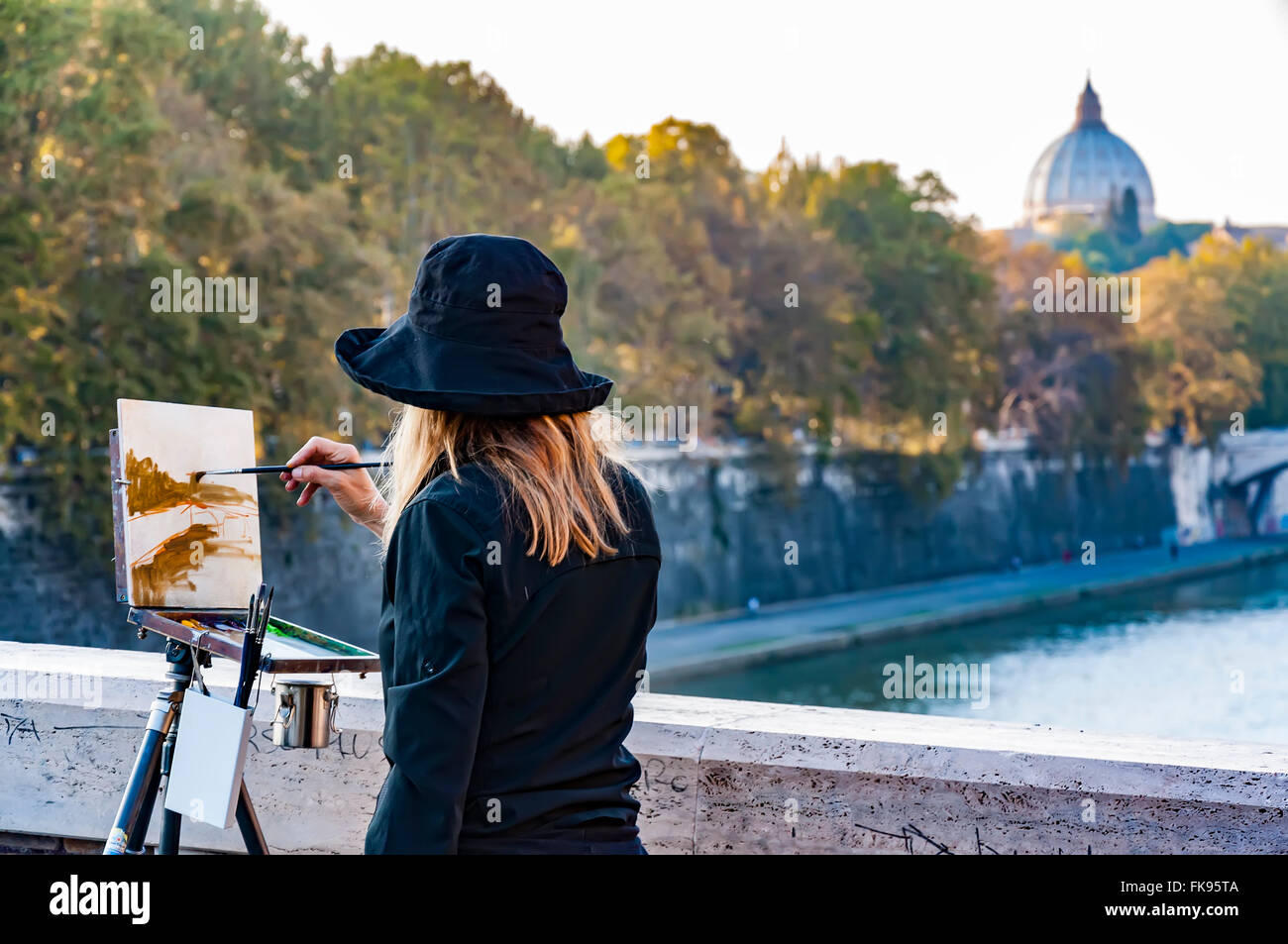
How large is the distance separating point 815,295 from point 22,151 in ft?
48.8

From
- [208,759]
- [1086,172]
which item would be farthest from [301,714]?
[1086,172]

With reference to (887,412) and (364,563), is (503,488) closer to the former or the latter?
(364,563)

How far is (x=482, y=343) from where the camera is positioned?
1.82 m

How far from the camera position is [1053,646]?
3017 cm

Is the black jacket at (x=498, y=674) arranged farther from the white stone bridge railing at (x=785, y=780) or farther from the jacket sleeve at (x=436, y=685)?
the white stone bridge railing at (x=785, y=780)

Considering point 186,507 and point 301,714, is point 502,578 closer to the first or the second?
point 301,714

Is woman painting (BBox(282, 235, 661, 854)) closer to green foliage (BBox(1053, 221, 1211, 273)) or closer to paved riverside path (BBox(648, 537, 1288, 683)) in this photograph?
paved riverside path (BBox(648, 537, 1288, 683))

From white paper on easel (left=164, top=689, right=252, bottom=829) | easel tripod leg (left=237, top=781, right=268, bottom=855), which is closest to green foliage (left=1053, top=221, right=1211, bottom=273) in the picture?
easel tripod leg (left=237, top=781, right=268, bottom=855)

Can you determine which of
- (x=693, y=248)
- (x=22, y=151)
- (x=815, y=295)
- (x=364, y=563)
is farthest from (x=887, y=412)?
(x=22, y=151)

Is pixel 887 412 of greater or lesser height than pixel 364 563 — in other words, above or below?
above

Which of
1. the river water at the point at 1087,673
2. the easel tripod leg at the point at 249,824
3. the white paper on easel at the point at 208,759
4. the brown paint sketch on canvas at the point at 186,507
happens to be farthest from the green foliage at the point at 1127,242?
the white paper on easel at the point at 208,759

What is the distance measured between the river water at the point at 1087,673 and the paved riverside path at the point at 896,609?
249 mm

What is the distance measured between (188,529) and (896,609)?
28348 millimetres

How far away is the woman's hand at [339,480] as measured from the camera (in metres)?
2.25
